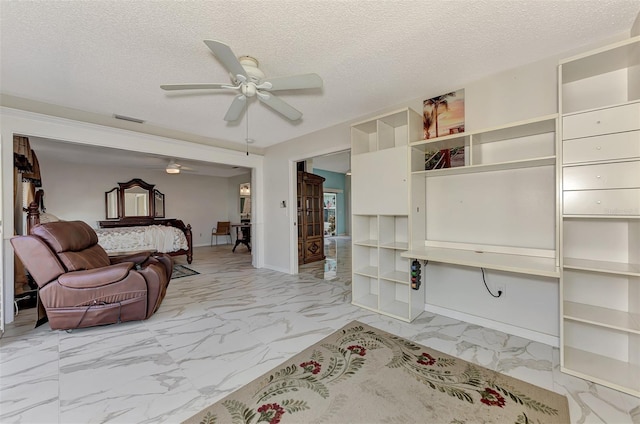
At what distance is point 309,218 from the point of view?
18.6 ft

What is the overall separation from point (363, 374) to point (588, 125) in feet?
7.68

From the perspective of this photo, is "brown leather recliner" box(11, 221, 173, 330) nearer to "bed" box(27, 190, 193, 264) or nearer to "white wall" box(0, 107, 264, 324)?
"white wall" box(0, 107, 264, 324)

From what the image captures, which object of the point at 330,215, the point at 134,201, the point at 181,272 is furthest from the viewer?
the point at 330,215

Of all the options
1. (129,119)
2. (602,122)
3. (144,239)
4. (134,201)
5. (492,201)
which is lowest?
(144,239)

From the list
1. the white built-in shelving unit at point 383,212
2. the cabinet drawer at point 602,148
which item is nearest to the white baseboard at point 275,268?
the white built-in shelving unit at point 383,212

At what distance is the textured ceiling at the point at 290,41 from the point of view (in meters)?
1.66

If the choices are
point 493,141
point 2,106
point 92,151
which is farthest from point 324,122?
point 92,151

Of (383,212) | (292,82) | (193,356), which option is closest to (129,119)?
(292,82)

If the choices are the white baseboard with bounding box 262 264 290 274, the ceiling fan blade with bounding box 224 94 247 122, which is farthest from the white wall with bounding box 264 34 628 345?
the white baseboard with bounding box 262 264 290 274

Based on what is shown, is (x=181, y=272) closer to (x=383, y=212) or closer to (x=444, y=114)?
(x=383, y=212)

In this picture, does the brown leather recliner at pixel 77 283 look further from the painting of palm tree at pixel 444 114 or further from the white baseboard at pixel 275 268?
the painting of palm tree at pixel 444 114

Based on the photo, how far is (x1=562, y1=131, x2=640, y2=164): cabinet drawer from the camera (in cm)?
163

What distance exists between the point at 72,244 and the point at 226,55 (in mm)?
2592

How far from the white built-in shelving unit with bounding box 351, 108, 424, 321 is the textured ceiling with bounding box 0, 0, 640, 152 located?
1.44 feet
